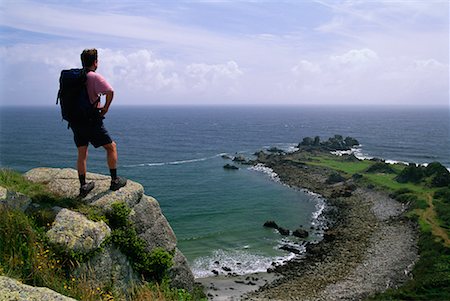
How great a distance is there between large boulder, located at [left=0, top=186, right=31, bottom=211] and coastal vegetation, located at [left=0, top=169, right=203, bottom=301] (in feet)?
0.57

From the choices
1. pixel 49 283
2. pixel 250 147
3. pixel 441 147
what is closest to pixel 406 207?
pixel 49 283

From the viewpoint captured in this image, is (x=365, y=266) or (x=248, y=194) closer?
(x=365, y=266)

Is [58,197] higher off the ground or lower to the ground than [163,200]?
higher

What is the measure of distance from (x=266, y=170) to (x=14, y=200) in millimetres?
78256

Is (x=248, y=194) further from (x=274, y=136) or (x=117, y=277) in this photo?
(x=274, y=136)

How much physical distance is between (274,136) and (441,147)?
60156mm

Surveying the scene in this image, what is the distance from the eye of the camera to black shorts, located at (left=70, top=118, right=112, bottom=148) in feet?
31.7

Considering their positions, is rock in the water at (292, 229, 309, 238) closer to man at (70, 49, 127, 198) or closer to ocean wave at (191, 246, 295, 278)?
ocean wave at (191, 246, 295, 278)

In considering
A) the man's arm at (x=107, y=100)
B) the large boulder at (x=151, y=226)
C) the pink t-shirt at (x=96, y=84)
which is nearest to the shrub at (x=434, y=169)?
the large boulder at (x=151, y=226)

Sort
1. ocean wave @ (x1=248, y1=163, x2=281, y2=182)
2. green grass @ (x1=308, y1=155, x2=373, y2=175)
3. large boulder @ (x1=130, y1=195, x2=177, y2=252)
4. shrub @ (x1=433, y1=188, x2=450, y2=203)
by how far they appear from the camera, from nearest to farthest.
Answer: large boulder @ (x1=130, y1=195, x2=177, y2=252)
shrub @ (x1=433, y1=188, x2=450, y2=203)
ocean wave @ (x1=248, y1=163, x2=281, y2=182)
green grass @ (x1=308, y1=155, x2=373, y2=175)

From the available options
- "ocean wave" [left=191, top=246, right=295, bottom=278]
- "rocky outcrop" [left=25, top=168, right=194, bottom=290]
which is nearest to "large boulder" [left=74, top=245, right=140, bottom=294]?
"rocky outcrop" [left=25, top=168, right=194, bottom=290]

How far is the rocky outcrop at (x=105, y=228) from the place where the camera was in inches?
329

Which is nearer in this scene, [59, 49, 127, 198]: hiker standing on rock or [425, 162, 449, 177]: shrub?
[59, 49, 127, 198]: hiker standing on rock

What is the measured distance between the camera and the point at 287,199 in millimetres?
62719
